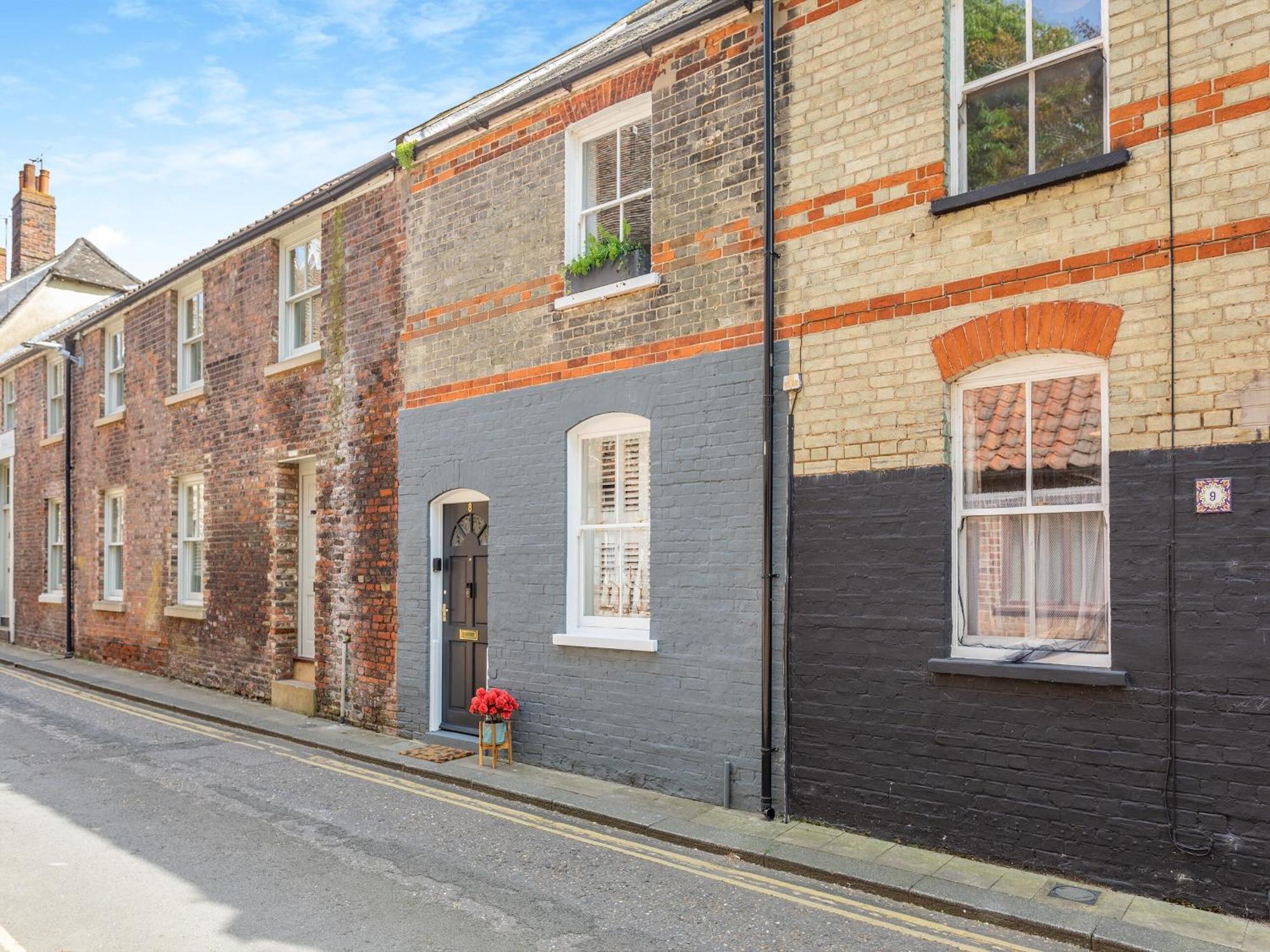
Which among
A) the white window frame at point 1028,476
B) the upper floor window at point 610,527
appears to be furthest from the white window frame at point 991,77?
the upper floor window at point 610,527

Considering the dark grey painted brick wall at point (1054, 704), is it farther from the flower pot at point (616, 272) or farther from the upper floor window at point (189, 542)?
the upper floor window at point (189, 542)

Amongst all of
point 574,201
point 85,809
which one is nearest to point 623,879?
point 85,809

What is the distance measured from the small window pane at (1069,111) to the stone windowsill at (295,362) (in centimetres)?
877

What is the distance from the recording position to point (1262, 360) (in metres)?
5.42

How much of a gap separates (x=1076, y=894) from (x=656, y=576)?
12.6 ft

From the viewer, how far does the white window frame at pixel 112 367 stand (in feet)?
57.7

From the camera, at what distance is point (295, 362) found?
495 inches

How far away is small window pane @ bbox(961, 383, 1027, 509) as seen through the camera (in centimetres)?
651

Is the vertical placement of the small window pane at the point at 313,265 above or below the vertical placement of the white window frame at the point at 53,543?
above

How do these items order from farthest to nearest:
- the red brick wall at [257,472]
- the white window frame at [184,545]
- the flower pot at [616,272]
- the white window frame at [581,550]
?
the white window frame at [184,545]
the red brick wall at [257,472]
the flower pot at [616,272]
the white window frame at [581,550]

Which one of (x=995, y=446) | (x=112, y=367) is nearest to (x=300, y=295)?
(x=112, y=367)

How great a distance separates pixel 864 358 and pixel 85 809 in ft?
22.7

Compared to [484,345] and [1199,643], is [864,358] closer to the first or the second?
[1199,643]

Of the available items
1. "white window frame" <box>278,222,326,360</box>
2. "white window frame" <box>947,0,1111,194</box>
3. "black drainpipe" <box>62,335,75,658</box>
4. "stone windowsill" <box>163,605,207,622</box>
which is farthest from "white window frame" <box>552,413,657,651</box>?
"black drainpipe" <box>62,335,75,658</box>
